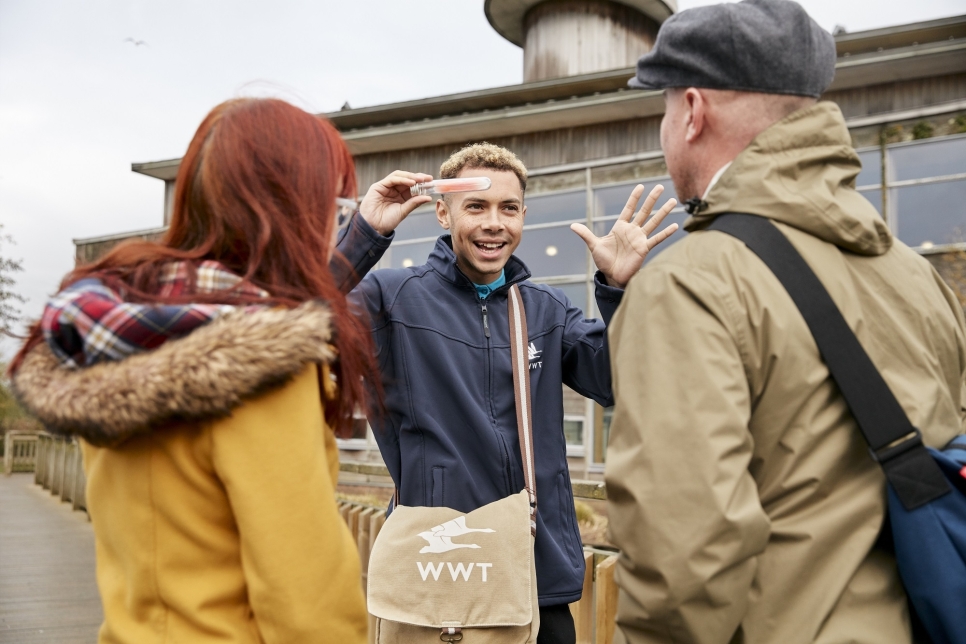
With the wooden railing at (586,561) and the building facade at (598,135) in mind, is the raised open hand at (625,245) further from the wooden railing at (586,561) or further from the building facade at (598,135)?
the building facade at (598,135)

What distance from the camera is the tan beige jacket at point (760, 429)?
4.66 ft

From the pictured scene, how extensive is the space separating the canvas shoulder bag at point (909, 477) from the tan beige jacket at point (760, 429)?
0.12 ft

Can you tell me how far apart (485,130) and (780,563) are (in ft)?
47.5

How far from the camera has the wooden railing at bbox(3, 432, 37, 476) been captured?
74.9 ft

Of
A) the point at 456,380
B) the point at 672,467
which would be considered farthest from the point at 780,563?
the point at 456,380

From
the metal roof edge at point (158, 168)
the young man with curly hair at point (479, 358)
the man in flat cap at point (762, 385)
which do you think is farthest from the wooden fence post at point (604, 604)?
the metal roof edge at point (158, 168)

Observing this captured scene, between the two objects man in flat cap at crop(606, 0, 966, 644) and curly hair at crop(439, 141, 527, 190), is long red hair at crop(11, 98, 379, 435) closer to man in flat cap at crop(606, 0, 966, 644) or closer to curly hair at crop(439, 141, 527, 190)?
man in flat cap at crop(606, 0, 966, 644)

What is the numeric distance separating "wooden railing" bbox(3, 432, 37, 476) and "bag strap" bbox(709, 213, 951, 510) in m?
25.2

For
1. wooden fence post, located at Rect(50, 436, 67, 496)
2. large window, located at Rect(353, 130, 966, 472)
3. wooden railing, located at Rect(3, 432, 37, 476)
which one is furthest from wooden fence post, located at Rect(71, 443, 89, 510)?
wooden railing, located at Rect(3, 432, 37, 476)

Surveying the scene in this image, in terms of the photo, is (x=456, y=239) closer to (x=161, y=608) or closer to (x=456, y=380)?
(x=456, y=380)

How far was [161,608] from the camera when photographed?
1534mm

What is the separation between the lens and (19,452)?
80.6 ft

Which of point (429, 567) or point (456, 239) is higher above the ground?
point (456, 239)

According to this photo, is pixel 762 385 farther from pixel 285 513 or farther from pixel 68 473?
pixel 68 473
